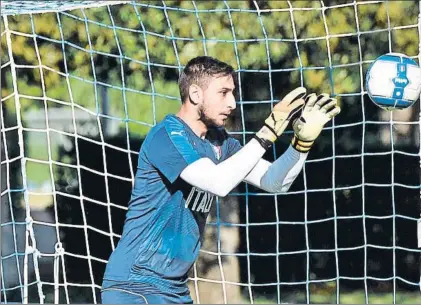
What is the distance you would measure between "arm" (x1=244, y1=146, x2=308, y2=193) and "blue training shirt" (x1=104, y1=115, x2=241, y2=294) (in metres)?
0.43

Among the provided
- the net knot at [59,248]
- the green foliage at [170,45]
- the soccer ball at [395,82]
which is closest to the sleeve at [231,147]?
the soccer ball at [395,82]

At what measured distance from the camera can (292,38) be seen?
19.1 ft

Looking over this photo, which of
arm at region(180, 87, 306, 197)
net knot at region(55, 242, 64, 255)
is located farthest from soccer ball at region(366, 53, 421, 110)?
net knot at region(55, 242, 64, 255)

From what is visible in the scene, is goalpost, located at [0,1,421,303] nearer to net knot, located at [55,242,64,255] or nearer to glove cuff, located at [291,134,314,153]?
net knot, located at [55,242,64,255]

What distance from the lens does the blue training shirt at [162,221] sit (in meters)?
4.54

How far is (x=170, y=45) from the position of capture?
5.81m

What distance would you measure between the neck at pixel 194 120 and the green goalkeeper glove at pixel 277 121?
0.28 meters

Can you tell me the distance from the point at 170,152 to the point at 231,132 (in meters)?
1.22

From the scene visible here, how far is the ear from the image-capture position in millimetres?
4809

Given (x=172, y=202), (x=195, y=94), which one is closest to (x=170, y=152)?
(x=172, y=202)

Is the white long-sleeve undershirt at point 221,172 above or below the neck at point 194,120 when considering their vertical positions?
below

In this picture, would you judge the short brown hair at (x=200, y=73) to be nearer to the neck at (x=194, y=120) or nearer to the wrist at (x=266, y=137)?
the neck at (x=194, y=120)

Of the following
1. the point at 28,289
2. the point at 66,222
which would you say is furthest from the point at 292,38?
the point at 28,289

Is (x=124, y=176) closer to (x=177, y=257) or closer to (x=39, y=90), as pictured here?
(x=39, y=90)
